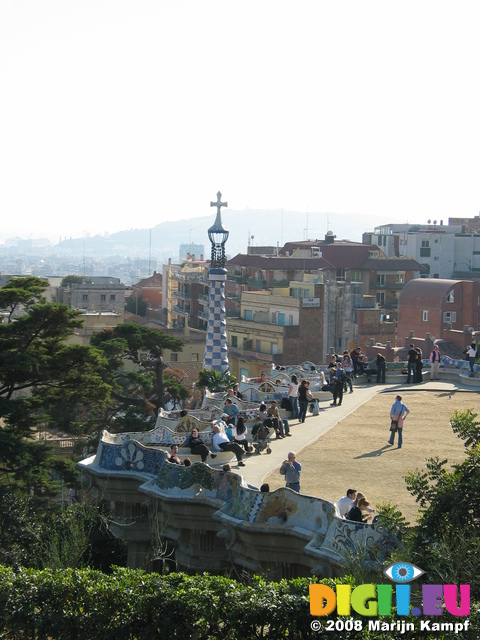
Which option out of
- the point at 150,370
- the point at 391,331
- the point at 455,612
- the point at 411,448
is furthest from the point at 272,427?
the point at 391,331

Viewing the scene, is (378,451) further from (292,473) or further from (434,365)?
(434,365)

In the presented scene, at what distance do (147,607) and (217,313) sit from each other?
1085 inches

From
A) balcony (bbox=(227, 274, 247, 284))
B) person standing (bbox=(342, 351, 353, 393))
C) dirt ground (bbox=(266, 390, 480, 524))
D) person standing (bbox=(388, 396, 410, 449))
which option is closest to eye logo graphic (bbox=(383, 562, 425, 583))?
dirt ground (bbox=(266, 390, 480, 524))

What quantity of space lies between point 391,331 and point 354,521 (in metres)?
57.1

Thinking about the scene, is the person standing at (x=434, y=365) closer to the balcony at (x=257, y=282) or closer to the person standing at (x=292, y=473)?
the person standing at (x=292, y=473)

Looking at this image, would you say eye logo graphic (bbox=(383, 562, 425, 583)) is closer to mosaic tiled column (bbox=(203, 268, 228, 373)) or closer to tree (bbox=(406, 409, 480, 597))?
tree (bbox=(406, 409, 480, 597))

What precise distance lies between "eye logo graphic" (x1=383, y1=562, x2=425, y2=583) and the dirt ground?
4129 mm

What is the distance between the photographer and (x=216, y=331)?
40875 mm

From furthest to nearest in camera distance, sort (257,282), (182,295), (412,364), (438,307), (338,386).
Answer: (182,295) → (257,282) → (438,307) → (412,364) → (338,386)

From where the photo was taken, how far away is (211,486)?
1956cm

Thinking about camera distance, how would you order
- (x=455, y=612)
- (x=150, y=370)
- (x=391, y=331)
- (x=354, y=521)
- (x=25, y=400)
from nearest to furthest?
(x=455, y=612) → (x=354, y=521) → (x=25, y=400) → (x=150, y=370) → (x=391, y=331)

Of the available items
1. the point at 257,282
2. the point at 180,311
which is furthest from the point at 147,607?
the point at 180,311

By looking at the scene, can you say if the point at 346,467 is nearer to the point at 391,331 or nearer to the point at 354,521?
the point at 354,521

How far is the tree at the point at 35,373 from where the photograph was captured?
28250 millimetres
